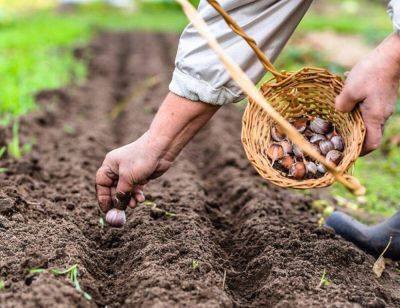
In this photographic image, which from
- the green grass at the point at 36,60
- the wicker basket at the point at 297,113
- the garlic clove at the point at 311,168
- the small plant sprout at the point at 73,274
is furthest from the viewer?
the green grass at the point at 36,60

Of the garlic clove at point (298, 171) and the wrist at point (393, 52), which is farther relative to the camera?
the garlic clove at point (298, 171)

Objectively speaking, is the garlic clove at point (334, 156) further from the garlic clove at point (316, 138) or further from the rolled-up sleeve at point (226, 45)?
the rolled-up sleeve at point (226, 45)

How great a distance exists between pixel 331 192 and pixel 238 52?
187cm

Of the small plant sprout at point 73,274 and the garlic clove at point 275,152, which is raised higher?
the garlic clove at point 275,152

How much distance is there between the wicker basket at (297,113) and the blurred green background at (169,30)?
129 centimetres

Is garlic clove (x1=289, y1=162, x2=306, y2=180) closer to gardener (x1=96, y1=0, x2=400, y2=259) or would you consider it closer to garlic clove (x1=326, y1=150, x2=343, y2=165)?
garlic clove (x1=326, y1=150, x2=343, y2=165)

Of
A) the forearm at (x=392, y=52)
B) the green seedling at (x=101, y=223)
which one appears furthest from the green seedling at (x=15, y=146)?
the forearm at (x=392, y=52)

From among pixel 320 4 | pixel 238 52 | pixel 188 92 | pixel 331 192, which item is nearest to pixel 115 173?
pixel 188 92

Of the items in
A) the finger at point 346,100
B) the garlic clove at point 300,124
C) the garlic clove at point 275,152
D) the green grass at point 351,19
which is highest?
the finger at point 346,100

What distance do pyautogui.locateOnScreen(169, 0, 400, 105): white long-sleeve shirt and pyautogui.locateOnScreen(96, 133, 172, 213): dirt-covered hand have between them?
27 cm

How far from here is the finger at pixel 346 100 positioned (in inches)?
94.4

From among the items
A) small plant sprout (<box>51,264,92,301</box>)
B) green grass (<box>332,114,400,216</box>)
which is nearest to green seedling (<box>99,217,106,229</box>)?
small plant sprout (<box>51,264,92,301</box>)

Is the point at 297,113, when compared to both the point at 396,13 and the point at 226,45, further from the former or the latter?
the point at 396,13

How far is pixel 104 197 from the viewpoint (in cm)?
292
